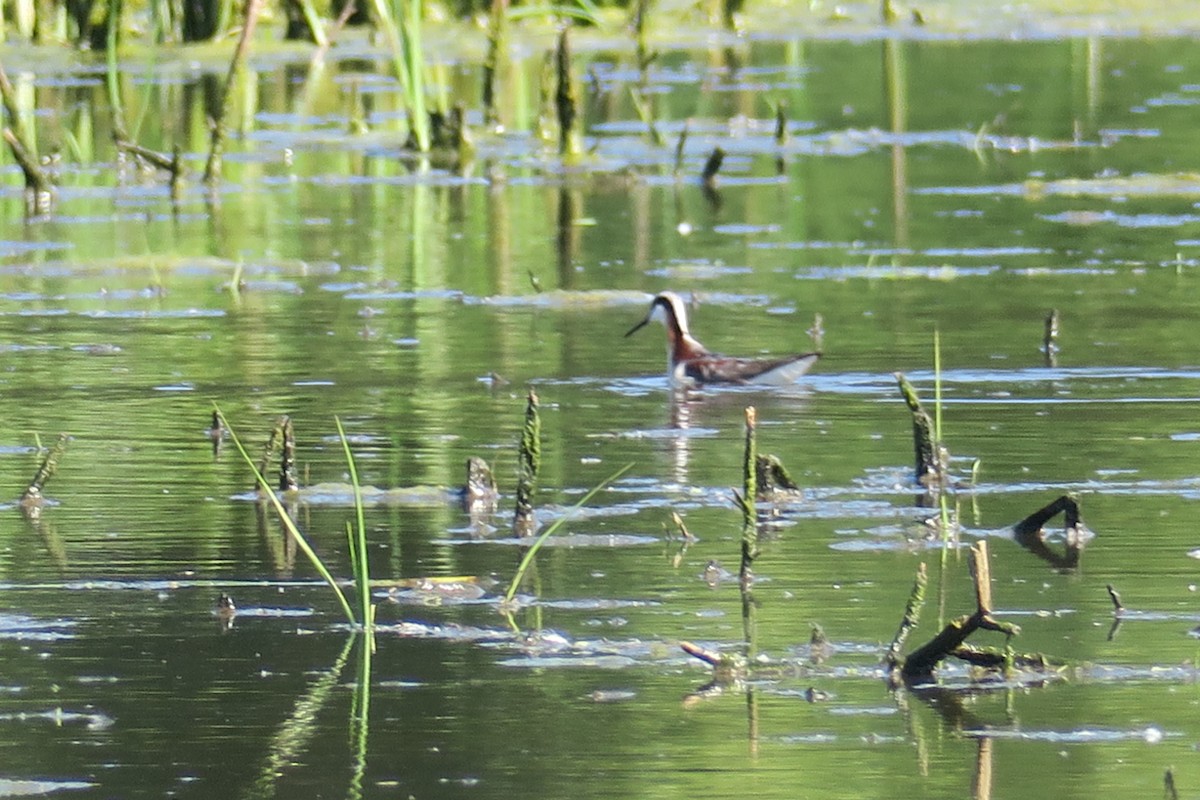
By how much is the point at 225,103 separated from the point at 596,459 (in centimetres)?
767

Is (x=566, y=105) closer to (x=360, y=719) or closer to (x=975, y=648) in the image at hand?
(x=975, y=648)

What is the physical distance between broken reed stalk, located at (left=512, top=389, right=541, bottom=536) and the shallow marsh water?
0.09 metres

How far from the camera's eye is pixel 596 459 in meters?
7.95

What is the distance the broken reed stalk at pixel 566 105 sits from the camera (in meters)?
15.9

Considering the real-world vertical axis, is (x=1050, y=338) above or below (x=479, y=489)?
above

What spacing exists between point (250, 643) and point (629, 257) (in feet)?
25.1

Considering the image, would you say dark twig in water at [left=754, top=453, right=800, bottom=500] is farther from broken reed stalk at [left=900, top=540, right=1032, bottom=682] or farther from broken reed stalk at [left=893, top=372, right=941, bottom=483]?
broken reed stalk at [left=900, top=540, right=1032, bottom=682]

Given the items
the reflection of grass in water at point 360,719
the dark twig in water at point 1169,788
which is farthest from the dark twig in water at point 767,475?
the dark twig in water at point 1169,788

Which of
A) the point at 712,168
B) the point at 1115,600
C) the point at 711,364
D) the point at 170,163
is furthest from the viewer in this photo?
the point at 712,168

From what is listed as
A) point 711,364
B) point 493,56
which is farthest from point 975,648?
point 493,56

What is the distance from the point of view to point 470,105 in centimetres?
2120

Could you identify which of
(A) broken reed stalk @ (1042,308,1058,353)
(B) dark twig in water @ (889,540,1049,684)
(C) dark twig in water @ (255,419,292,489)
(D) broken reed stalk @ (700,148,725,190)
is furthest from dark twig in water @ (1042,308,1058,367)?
(D) broken reed stalk @ (700,148,725,190)

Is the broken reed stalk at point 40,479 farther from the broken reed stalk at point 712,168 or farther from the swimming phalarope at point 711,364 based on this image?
the broken reed stalk at point 712,168

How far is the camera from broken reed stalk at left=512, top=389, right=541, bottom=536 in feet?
21.2
